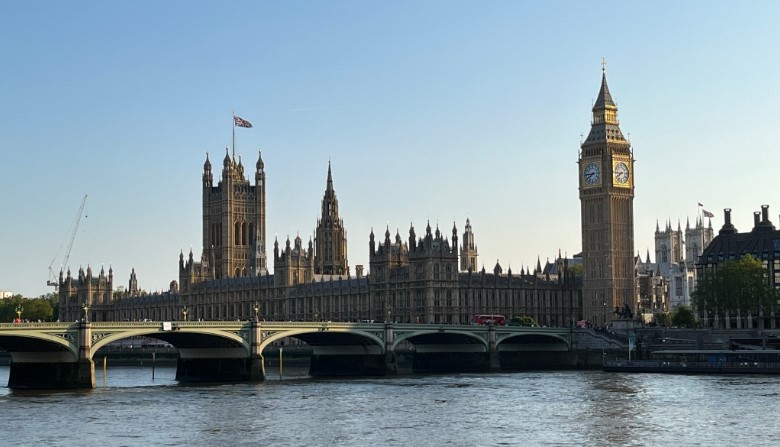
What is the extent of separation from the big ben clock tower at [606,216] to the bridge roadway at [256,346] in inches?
1113

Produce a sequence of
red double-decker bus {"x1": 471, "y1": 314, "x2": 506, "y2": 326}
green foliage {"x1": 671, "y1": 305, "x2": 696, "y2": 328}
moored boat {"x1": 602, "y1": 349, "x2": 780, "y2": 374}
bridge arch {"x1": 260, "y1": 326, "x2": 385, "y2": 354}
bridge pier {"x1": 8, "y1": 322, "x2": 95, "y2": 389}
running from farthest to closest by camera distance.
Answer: green foliage {"x1": 671, "y1": 305, "x2": 696, "y2": 328} < red double-decker bus {"x1": 471, "y1": 314, "x2": 506, "y2": 326} < moored boat {"x1": 602, "y1": 349, "x2": 780, "y2": 374} < bridge arch {"x1": 260, "y1": 326, "x2": 385, "y2": 354} < bridge pier {"x1": 8, "y1": 322, "x2": 95, "y2": 389}

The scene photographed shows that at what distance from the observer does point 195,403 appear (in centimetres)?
9000

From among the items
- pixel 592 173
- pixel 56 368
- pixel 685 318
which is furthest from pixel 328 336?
pixel 592 173

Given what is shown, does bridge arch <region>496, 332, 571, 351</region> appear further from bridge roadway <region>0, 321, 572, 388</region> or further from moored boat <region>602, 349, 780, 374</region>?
moored boat <region>602, 349, 780, 374</region>

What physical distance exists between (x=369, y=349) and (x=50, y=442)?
207ft

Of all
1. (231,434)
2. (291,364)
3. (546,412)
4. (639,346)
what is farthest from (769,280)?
(231,434)

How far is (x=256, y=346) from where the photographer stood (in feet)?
374

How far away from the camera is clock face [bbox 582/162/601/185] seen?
17336cm

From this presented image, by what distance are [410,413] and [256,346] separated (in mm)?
33686

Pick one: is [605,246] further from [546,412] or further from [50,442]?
[50,442]

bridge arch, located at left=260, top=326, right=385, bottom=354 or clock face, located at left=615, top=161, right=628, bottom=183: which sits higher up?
clock face, located at left=615, top=161, right=628, bottom=183

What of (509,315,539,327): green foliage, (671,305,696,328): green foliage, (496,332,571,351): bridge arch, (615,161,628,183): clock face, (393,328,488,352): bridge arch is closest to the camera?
(393,328,488,352): bridge arch

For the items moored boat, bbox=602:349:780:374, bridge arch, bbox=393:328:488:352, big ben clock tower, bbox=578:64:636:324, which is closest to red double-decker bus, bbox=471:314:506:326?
big ben clock tower, bbox=578:64:636:324

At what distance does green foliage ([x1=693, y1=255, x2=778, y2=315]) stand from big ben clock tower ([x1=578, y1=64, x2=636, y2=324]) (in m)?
24.4
